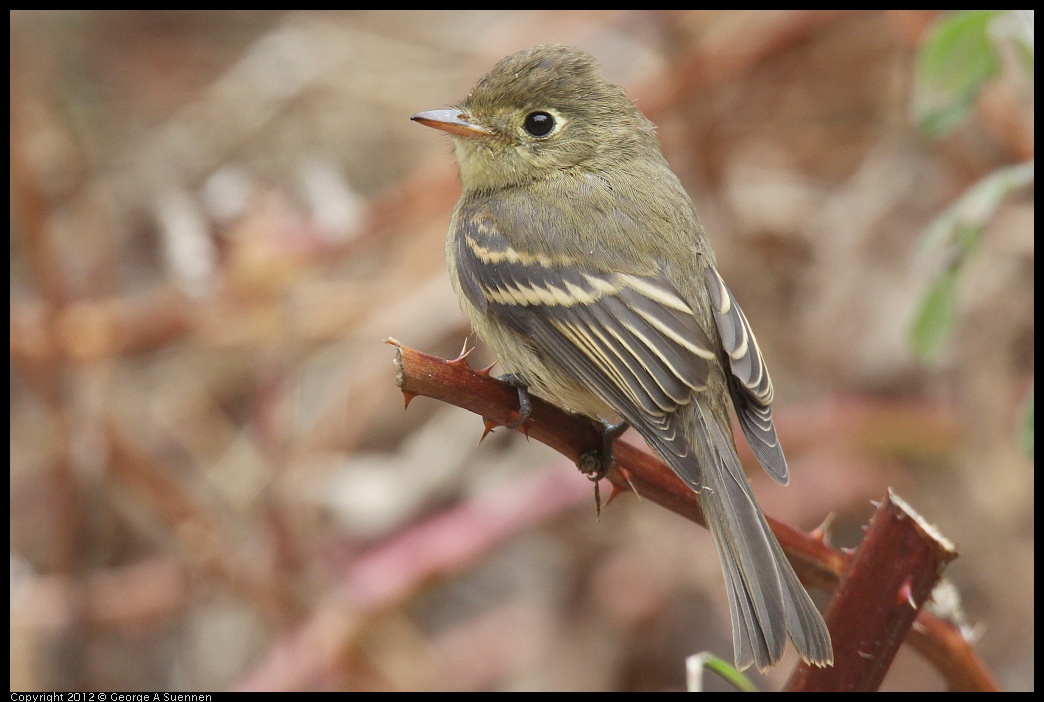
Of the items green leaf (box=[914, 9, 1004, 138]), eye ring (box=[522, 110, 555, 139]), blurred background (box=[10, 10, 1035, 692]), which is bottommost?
blurred background (box=[10, 10, 1035, 692])

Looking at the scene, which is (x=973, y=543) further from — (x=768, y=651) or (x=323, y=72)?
(x=323, y=72)

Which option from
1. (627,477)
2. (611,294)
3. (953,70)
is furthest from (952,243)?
(627,477)

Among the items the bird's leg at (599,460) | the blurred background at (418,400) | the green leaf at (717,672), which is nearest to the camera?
the green leaf at (717,672)

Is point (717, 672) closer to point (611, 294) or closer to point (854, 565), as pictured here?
point (854, 565)

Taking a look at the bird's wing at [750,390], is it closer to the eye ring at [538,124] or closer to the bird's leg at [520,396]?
the bird's leg at [520,396]

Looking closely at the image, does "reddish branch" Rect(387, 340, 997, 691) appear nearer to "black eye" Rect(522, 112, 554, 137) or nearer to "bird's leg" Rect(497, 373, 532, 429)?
"bird's leg" Rect(497, 373, 532, 429)

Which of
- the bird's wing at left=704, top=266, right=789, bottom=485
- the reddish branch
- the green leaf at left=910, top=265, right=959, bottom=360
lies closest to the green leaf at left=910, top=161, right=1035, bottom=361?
the green leaf at left=910, top=265, right=959, bottom=360

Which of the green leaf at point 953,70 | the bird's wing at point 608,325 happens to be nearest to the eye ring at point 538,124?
the bird's wing at point 608,325
